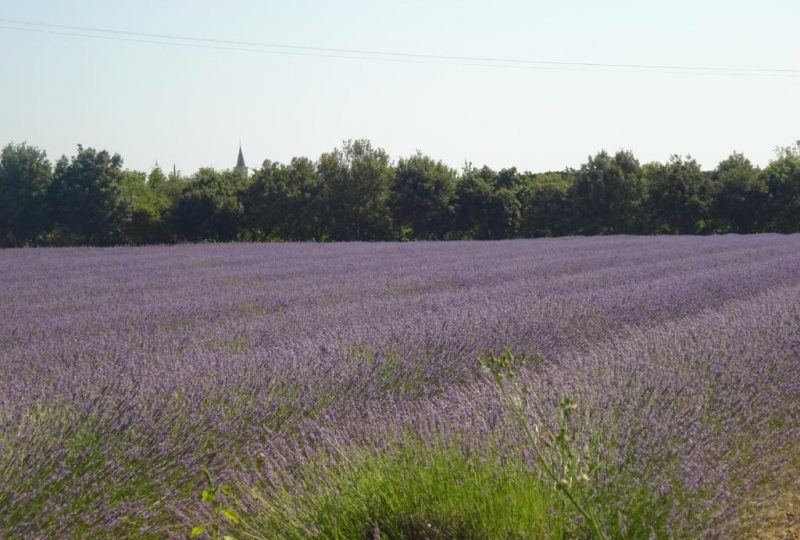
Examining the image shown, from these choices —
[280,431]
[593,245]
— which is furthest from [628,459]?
[593,245]

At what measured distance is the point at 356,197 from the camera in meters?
30.4

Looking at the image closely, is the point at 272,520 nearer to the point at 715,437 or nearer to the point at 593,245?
the point at 715,437

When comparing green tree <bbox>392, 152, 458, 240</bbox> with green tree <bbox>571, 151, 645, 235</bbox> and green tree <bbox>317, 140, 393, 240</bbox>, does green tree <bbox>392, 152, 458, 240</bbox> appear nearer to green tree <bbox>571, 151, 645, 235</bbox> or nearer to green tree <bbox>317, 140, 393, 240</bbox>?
green tree <bbox>317, 140, 393, 240</bbox>

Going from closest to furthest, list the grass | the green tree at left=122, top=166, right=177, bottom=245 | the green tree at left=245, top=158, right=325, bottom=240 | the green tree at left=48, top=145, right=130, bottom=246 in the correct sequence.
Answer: the grass < the green tree at left=48, top=145, right=130, bottom=246 < the green tree at left=122, top=166, right=177, bottom=245 < the green tree at left=245, top=158, right=325, bottom=240

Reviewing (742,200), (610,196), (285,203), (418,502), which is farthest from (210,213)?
(418,502)

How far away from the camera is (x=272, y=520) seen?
2.35 m

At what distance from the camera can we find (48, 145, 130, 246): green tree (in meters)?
27.4

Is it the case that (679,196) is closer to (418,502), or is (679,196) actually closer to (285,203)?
(285,203)

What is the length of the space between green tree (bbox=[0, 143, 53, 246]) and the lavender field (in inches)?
947

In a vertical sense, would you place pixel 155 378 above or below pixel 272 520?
above

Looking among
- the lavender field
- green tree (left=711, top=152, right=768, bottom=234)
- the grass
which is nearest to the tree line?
green tree (left=711, top=152, right=768, bottom=234)

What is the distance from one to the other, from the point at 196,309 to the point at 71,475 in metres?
4.01

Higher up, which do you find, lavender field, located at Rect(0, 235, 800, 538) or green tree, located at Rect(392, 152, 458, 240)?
green tree, located at Rect(392, 152, 458, 240)

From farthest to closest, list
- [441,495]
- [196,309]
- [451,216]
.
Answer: [451,216]
[196,309]
[441,495]
